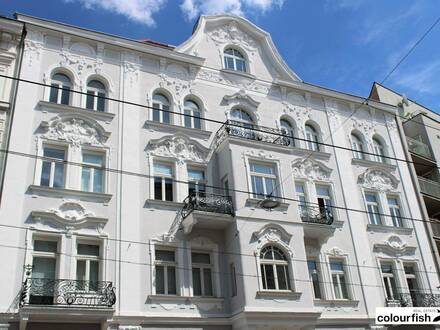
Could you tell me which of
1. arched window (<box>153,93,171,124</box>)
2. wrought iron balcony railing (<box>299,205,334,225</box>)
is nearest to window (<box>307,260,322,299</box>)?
wrought iron balcony railing (<box>299,205,334,225</box>)

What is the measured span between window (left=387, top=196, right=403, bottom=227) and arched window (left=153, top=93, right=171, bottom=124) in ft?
39.3

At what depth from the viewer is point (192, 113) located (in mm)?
22484

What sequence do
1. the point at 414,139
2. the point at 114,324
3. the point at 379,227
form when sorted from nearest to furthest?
the point at 114,324 < the point at 379,227 < the point at 414,139

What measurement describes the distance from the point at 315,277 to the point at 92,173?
9.98m

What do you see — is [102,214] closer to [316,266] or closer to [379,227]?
[316,266]

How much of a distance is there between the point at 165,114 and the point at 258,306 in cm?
910

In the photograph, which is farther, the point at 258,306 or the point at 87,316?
the point at 258,306

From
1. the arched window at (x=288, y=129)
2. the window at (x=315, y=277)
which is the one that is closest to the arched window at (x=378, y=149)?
the arched window at (x=288, y=129)

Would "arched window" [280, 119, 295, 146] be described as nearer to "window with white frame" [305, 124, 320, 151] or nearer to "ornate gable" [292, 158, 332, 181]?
"window with white frame" [305, 124, 320, 151]

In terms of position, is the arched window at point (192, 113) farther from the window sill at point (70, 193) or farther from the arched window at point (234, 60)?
the window sill at point (70, 193)

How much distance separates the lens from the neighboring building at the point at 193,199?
1694 cm

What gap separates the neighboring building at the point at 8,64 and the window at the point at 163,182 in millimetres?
5654

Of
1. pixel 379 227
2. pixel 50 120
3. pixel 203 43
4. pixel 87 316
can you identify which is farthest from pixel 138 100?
pixel 379 227

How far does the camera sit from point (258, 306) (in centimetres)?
1780
